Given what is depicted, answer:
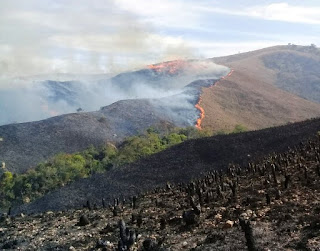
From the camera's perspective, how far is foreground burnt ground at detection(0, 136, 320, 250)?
13.7 meters

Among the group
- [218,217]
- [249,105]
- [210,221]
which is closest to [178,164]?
[218,217]

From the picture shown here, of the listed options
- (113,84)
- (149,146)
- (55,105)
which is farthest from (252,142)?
(113,84)

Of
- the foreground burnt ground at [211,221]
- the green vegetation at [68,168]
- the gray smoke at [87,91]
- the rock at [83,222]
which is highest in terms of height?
the gray smoke at [87,91]

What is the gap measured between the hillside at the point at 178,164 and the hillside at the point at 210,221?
9.29 m

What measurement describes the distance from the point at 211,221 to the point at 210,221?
0.13 ft

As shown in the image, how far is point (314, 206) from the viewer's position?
15320 millimetres

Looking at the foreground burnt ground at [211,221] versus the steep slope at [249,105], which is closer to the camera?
the foreground burnt ground at [211,221]

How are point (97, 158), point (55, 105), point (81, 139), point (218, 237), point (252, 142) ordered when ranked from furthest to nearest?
point (55, 105), point (81, 139), point (97, 158), point (252, 142), point (218, 237)

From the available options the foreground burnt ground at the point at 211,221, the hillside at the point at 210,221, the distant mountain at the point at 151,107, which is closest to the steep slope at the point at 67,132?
the distant mountain at the point at 151,107

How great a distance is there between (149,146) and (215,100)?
48721mm

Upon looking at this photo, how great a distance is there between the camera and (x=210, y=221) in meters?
16.4

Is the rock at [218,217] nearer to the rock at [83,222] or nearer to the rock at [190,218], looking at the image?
the rock at [190,218]

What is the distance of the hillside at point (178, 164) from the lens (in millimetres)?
35781

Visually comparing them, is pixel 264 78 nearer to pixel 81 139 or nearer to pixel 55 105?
pixel 55 105
